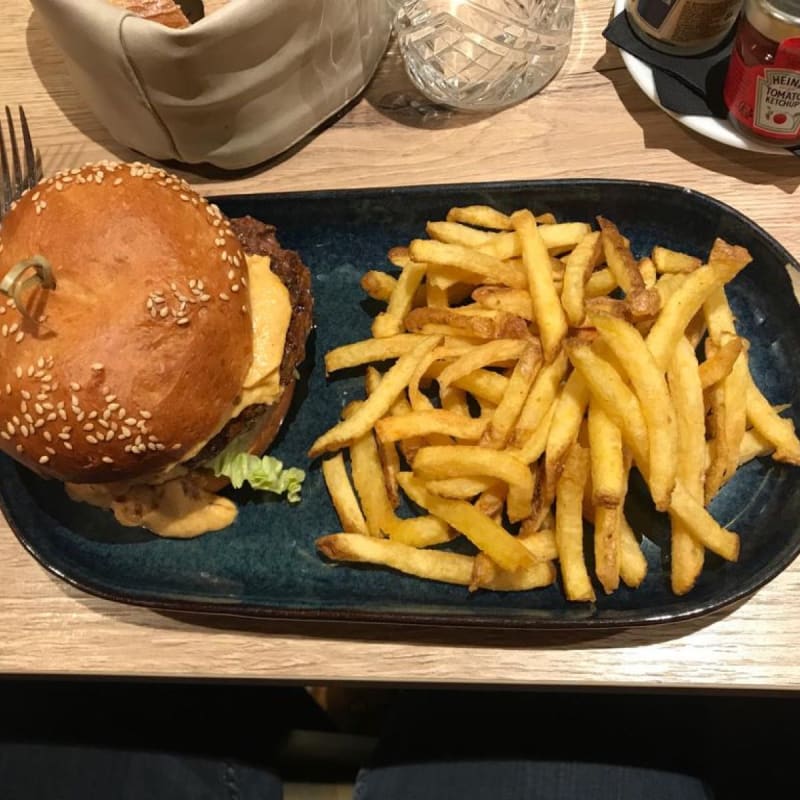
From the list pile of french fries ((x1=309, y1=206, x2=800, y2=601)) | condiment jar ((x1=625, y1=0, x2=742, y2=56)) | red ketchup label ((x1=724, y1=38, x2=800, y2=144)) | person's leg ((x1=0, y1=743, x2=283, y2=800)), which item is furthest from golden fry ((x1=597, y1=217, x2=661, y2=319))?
person's leg ((x1=0, y1=743, x2=283, y2=800))

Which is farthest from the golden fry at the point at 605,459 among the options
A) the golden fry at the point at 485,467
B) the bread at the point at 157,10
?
the bread at the point at 157,10

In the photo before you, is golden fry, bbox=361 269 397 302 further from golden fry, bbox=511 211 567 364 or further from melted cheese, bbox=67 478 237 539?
melted cheese, bbox=67 478 237 539

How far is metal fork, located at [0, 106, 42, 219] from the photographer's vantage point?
1.93 meters

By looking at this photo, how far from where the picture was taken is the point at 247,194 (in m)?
1.88

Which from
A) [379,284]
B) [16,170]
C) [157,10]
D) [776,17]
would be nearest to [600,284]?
[379,284]

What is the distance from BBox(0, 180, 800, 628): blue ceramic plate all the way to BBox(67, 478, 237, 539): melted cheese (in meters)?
0.03

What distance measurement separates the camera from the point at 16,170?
197cm

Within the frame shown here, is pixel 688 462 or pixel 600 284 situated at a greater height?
pixel 600 284

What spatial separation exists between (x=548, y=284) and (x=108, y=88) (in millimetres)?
1079

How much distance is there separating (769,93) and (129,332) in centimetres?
132

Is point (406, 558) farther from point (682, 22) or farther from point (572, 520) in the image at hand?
→ point (682, 22)

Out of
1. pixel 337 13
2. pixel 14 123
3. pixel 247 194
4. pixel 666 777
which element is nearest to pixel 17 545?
pixel 247 194

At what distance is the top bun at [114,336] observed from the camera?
4.55 feet

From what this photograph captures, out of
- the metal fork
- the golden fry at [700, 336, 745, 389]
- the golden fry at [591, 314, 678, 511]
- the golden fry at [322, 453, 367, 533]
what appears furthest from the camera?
the metal fork
